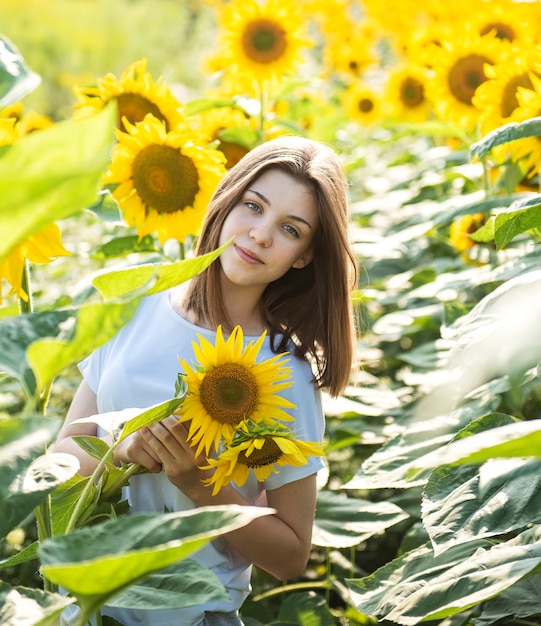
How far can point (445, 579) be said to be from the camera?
0.99m

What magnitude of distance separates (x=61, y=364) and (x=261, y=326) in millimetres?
813

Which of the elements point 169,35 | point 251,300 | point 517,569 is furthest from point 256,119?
point 169,35

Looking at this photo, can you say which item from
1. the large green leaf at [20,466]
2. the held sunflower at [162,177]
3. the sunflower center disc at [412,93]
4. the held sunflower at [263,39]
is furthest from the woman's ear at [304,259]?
the sunflower center disc at [412,93]

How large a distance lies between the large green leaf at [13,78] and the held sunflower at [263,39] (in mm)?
1644

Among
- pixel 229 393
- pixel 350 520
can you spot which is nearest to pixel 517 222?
pixel 229 393

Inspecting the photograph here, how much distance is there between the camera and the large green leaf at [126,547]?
Answer: 20.9 inches

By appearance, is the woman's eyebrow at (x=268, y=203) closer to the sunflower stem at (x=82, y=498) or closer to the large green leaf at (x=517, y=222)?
the large green leaf at (x=517, y=222)

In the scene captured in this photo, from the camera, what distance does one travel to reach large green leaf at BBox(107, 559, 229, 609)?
2.11 feet

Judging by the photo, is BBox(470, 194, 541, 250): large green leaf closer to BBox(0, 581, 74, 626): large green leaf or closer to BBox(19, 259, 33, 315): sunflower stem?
BBox(19, 259, 33, 315): sunflower stem

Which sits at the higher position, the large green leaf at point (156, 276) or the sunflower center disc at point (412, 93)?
the sunflower center disc at point (412, 93)

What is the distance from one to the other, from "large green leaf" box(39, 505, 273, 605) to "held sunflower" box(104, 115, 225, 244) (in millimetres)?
1010

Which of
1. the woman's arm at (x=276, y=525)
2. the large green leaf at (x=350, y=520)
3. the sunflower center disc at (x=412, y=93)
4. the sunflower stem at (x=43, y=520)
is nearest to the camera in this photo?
the sunflower stem at (x=43, y=520)

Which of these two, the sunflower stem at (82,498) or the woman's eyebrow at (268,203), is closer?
the sunflower stem at (82,498)

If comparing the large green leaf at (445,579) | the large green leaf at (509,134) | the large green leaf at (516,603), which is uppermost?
the large green leaf at (509,134)
